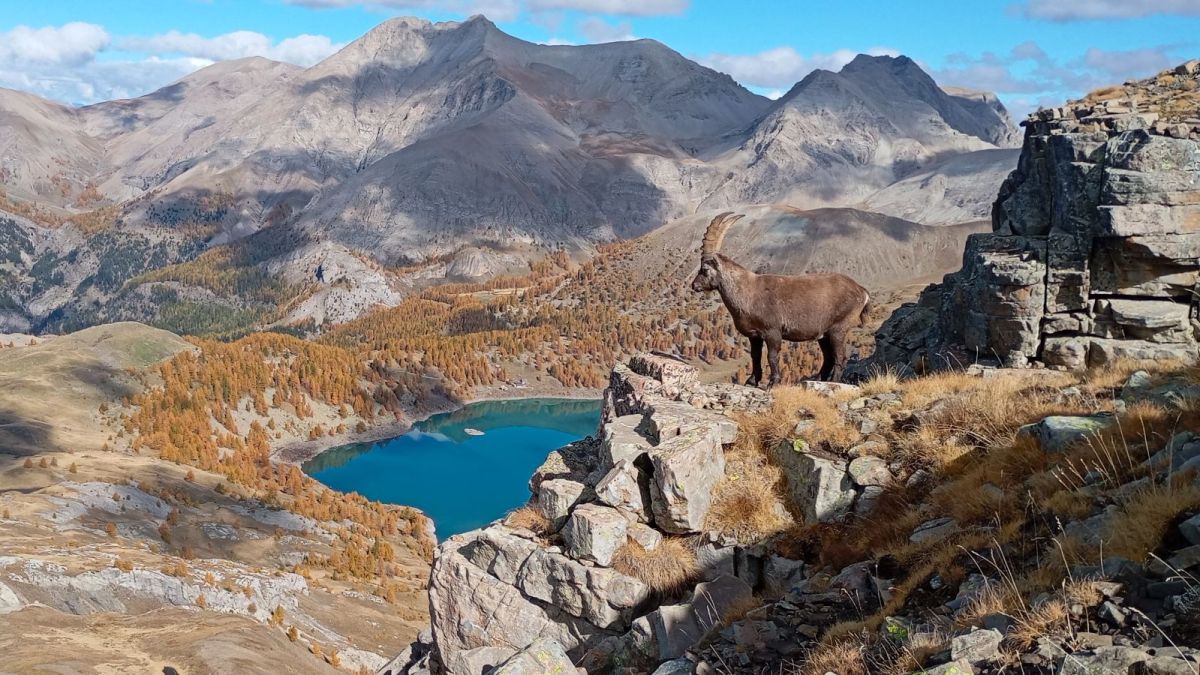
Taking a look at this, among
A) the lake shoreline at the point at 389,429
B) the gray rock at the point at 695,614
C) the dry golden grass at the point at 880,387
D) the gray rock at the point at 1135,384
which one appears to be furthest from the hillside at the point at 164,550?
the gray rock at the point at 1135,384

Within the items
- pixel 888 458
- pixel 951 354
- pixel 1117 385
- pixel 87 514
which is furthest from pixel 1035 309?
pixel 87 514

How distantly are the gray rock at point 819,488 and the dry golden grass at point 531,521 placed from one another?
177 inches

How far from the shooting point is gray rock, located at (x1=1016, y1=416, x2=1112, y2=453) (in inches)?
404

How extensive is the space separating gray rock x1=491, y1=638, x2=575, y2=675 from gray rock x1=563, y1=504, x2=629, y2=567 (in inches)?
94.0

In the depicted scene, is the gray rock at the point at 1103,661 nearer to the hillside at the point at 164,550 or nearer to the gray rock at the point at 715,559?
the gray rock at the point at 715,559

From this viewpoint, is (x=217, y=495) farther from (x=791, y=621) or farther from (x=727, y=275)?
(x=791, y=621)

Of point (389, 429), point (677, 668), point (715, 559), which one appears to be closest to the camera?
point (677, 668)

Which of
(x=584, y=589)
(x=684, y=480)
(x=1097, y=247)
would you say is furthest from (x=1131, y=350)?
(x=584, y=589)

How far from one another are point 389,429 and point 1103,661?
316 feet

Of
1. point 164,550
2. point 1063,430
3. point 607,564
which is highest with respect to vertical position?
point 1063,430

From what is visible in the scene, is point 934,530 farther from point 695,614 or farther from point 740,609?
point 695,614

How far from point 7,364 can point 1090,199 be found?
9317 centimetres

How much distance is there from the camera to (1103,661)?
19.5 ft

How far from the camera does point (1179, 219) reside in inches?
816
